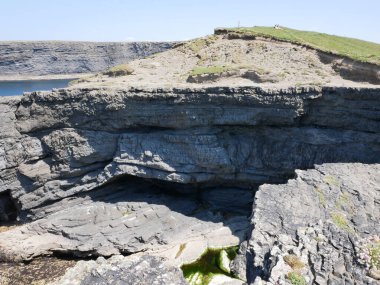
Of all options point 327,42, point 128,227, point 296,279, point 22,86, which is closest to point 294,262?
point 296,279

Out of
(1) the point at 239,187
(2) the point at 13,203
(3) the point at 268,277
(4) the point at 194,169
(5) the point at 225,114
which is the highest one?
(5) the point at 225,114

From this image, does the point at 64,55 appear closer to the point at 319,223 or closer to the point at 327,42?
the point at 327,42

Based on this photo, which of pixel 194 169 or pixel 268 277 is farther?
pixel 194 169

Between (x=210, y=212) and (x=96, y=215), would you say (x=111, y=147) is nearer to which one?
(x=96, y=215)

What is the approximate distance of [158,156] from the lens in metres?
23.8

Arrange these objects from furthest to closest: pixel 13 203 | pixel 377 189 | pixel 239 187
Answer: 1. pixel 13 203
2. pixel 239 187
3. pixel 377 189

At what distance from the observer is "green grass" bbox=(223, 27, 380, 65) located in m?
26.5

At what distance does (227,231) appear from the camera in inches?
885

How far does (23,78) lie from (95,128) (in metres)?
92.5

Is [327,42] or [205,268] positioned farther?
[327,42]

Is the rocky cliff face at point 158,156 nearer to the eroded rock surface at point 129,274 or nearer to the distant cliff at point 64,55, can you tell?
the eroded rock surface at point 129,274

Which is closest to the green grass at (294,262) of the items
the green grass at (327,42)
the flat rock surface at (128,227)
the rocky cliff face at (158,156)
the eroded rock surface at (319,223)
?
the eroded rock surface at (319,223)

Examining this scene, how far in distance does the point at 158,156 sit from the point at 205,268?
26.5 feet

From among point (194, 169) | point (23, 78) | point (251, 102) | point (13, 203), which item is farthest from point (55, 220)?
point (23, 78)
